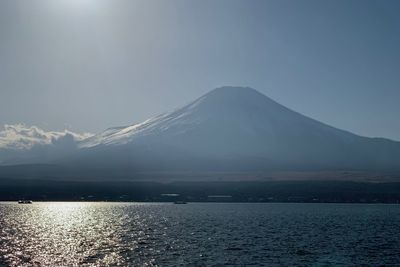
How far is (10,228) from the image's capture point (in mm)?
97562

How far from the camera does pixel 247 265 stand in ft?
181

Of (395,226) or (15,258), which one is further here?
(395,226)

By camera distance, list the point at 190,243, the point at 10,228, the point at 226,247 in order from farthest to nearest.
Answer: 1. the point at 10,228
2. the point at 190,243
3. the point at 226,247

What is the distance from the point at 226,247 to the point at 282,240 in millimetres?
12038

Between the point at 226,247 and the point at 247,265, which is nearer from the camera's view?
the point at 247,265

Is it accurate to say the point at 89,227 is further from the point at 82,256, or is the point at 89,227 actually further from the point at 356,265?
the point at 356,265

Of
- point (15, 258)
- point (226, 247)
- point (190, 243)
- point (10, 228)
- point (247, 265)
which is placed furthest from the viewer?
point (10, 228)

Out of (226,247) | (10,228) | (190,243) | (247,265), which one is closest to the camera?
(247,265)

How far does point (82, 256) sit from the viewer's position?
200 ft

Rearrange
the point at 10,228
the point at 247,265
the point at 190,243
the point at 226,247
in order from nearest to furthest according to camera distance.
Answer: the point at 247,265
the point at 226,247
the point at 190,243
the point at 10,228

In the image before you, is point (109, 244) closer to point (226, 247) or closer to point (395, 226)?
point (226, 247)

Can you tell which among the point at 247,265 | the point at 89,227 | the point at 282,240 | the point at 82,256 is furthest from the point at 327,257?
the point at 89,227

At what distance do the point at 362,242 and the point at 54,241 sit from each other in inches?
1628

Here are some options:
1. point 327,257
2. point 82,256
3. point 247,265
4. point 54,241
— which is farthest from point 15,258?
point 327,257
